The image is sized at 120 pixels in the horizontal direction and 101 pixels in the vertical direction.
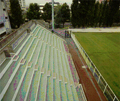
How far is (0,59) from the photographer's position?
5.04 metres

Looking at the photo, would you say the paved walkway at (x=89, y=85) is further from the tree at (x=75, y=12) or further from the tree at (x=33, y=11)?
the tree at (x=33, y=11)

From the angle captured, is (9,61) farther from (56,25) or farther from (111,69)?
(56,25)

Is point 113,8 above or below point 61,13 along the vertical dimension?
above

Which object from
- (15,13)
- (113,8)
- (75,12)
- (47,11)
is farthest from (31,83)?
(113,8)

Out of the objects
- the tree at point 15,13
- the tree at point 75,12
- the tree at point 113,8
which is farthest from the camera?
the tree at point 113,8

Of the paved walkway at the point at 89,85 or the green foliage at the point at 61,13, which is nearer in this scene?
the paved walkway at the point at 89,85

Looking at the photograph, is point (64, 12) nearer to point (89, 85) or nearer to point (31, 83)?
point (89, 85)

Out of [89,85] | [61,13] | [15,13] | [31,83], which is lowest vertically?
[89,85]

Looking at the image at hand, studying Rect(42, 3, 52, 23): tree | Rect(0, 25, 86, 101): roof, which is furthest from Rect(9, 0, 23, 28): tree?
Rect(0, 25, 86, 101): roof

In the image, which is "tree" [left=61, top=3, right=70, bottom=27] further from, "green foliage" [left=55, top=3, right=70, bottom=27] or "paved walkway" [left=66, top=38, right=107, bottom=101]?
"paved walkway" [left=66, top=38, right=107, bottom=101]

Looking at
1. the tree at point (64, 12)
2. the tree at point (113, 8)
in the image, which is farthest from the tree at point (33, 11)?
the tree at point (113, 8)

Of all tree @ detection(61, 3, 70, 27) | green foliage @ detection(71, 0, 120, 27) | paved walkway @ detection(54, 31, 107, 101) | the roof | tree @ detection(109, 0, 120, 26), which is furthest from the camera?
tree @ detection(61, 3, 70, 27)

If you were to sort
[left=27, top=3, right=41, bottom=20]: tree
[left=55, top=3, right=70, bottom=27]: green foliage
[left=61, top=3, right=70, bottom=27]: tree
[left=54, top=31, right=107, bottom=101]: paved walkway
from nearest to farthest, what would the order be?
[left=54, top=31, right=107, bottom=101]: paved walkway, [left=55, top=3, right=70, bottom=27]: green foliage, [left=27, top=3, right=41, bottom=20]: tree, [left=61, top=3, right=70, bottom=27]: tree

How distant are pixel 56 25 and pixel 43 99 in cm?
2891
